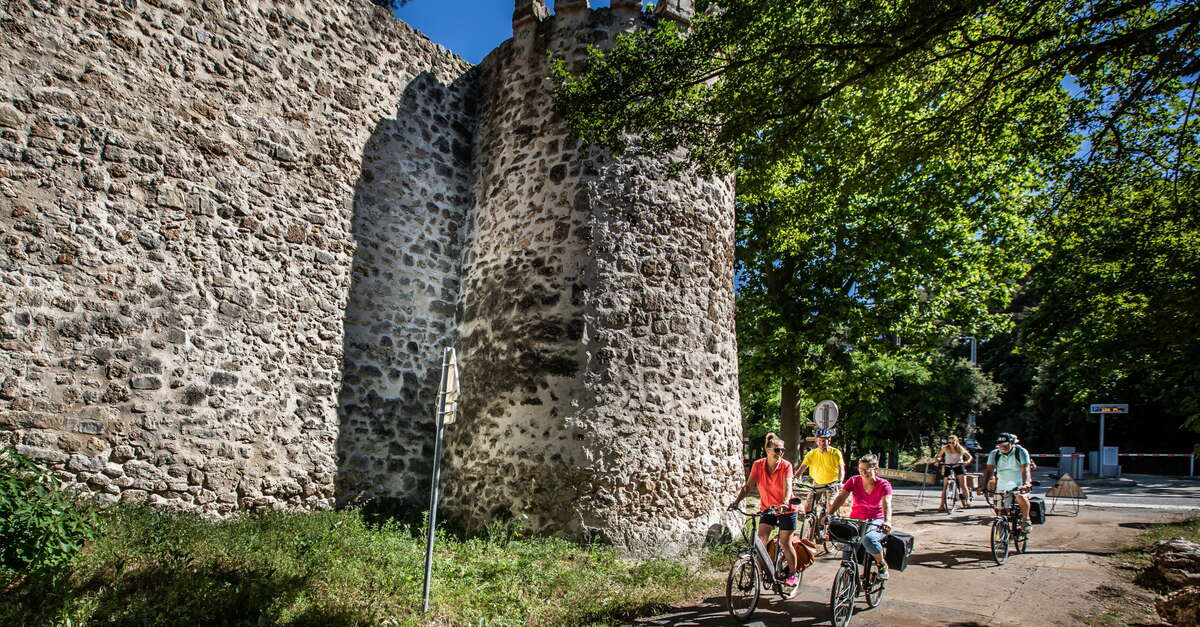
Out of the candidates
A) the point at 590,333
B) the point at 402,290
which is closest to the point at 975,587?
the point at 590,333

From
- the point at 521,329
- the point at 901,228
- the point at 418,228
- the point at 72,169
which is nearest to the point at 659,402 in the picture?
Result: the point at 521,329

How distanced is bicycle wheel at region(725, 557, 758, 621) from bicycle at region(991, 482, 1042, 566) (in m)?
4.34

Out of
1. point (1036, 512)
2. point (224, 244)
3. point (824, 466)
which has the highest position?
point (224, 244)

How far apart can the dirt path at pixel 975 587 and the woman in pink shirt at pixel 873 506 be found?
0.63m

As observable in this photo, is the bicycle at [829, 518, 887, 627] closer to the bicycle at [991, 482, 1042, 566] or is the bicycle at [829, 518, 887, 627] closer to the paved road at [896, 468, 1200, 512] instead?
the bicycle at [991, 482, 1042, 566]

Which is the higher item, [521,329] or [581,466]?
[521,329]

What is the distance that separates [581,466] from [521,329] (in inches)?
77.7

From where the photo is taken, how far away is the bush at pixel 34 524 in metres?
5.01

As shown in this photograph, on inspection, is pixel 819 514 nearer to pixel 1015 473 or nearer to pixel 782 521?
pixel 1015 473

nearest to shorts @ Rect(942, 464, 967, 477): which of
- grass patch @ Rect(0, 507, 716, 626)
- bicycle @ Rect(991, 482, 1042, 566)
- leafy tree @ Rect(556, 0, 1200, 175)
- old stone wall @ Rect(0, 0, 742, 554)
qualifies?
bicycle @ Rect(991, 482, 1042, 566)

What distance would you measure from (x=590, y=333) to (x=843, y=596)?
4.11 m

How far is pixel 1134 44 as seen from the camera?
516cm

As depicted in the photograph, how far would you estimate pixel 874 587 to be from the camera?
6461mm

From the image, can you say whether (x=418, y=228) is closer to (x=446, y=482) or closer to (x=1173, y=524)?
(x=446, y=482)
